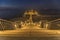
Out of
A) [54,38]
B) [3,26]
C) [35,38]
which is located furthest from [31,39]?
[3,26]

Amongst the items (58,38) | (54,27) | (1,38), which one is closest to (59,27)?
(54,27)

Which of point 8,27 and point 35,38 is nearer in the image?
point 35,38

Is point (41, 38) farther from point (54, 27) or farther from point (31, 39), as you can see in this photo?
point (54, 27)

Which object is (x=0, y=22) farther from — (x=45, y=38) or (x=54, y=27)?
(x=45, y=38)

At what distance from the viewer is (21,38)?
7.72 m

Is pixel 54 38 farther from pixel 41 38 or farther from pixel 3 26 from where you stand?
pixel 3 26

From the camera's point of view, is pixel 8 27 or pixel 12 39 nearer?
pixel 12 39

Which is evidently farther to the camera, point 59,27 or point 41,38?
point 59,27

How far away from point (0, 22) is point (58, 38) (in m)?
4.37

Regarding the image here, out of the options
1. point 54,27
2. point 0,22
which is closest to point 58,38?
point 54,27

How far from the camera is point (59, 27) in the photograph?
1150 cm

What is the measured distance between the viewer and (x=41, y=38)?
7.71 metres

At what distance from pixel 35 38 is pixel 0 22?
13.3 ft

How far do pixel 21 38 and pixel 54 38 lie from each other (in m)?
1.19
